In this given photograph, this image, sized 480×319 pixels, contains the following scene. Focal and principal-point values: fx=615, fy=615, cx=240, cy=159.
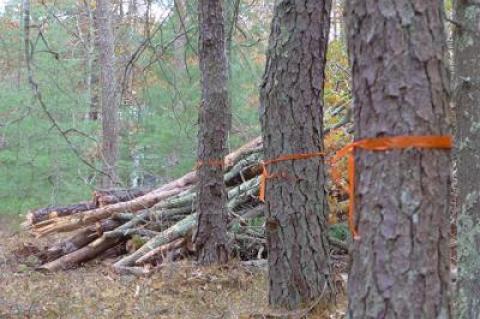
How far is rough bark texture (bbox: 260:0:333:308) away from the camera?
447 centimetres

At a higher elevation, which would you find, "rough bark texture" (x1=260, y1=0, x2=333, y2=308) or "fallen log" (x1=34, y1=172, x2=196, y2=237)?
"rough bark texture" (x1=260, y1=0, x2=333, y2=308)

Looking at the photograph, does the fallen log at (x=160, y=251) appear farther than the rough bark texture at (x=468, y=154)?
Yes

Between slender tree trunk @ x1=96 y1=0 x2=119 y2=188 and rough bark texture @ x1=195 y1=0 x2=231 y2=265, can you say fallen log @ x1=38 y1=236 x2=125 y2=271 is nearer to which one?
rough bark texture @ x1=195 y1=0 x2=231 y2=265

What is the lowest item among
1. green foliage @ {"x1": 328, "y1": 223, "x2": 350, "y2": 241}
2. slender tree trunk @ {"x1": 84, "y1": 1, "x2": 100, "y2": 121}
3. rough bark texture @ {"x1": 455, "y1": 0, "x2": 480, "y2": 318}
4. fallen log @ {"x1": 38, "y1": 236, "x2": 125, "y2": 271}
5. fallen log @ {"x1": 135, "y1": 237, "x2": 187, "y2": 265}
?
fallen log @ {"x1": 38, "y1": 236, "x2": 125, "y2": 271}

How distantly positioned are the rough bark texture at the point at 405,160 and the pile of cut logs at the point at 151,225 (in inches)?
172

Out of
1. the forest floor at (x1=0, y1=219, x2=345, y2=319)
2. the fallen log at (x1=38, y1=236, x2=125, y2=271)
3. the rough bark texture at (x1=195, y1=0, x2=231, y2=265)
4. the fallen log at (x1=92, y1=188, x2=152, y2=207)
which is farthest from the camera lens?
the fallen log at (x1=92, y1=188, x2=152, y2=207)

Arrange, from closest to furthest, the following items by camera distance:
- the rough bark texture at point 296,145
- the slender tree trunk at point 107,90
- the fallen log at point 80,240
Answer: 1. the rough bark texture at point 296,145
2. the fallen log at point 80,240
3. the slender tree trunk at point 107,90

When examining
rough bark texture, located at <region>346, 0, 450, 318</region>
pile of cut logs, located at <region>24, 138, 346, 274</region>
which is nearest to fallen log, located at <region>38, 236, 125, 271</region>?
pile of cut logs, located at <region>24, 138, 346, 274</region>

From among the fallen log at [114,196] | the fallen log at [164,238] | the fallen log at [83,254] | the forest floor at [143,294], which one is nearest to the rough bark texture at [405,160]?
the forest floor at [143,294]

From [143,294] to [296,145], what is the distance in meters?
2.14

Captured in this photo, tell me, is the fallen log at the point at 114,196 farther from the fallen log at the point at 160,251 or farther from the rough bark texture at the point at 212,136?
the rough bark texture at the point at 212,136

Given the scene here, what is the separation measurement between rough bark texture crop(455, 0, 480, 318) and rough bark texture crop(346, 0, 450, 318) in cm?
137

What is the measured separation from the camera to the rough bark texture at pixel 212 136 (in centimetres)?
616

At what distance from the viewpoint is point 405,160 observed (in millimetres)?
2318
